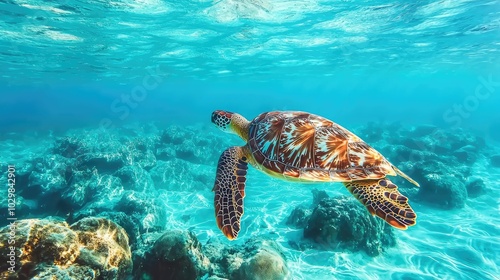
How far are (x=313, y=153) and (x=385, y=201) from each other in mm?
1361

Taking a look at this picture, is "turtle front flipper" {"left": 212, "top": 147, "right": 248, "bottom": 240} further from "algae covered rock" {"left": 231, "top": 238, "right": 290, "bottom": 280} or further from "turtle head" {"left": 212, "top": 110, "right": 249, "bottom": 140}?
"algae covered rock" {"left": 231, "top": 238, "right": 290, "bottom": 280}

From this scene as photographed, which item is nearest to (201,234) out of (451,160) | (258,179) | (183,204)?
(183,204)

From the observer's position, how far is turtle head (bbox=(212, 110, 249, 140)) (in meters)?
6.17

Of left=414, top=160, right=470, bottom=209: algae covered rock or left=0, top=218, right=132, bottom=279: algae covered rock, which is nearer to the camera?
left=0, top=218, right=132, bottom=279: algae covered rock

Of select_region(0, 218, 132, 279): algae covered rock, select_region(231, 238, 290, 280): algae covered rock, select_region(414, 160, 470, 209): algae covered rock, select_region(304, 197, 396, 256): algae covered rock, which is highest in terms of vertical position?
select_region(0, 218, 132, 279): algae covered rock

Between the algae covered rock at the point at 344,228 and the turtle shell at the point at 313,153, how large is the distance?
2401mm

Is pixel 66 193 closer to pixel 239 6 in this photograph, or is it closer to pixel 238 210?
pixel 238 210

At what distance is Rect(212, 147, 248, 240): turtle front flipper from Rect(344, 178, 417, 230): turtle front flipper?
76.2 inches

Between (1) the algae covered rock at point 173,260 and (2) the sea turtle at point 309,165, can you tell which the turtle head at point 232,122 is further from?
(1) the algae covered rock at point 173,260

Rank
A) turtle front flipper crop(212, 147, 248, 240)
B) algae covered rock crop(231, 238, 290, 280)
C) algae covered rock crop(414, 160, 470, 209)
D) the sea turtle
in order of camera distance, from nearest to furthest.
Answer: turtle front flipper crop(212, 147, 248, 240), the sea turtle, algae covered rock crop(231, 238, 290, 280), algae covered rock crop(414, 160, 470, 209)

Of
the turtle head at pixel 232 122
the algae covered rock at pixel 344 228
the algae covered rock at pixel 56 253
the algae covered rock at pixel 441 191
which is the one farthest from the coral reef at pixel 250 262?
the algae covered rock at pixel 441 191

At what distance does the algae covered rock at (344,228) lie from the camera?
640 centimetres

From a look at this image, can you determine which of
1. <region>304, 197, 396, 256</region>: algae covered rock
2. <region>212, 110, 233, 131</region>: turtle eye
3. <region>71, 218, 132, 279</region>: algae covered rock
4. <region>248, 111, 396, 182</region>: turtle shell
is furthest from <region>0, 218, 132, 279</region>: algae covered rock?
<region>304, 197, 396, 256</region>: algae covered rock

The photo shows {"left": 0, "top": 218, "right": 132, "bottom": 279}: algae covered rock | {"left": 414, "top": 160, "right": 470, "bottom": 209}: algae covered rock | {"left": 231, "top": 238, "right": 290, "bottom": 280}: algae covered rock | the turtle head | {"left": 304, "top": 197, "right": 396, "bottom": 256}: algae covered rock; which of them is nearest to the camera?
{"left": 0, "top": 218, "right": 132, "bottom": 279}: algae covered rock
